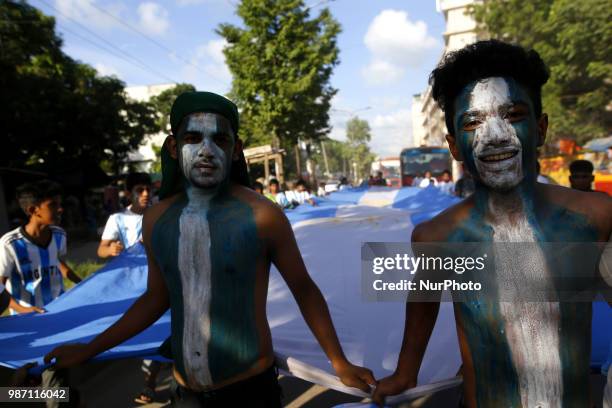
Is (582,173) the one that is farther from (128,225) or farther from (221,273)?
(128,225)

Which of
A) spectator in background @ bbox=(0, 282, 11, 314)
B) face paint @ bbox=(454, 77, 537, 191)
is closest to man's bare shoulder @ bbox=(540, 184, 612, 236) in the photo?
face paint @ bbox=(454, 77, 537, 191)

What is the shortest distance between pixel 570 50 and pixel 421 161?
7497 mm

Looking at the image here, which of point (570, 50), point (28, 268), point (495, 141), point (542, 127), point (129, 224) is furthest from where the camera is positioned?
point (570, 50)

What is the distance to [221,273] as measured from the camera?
1.75 m

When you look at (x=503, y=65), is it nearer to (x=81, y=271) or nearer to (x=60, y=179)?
(x=81, y=271)

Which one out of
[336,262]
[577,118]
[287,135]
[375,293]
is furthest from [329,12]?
[375,293]

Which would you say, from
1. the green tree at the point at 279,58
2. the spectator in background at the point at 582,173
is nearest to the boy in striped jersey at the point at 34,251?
the spectator in background at the point at 582,173

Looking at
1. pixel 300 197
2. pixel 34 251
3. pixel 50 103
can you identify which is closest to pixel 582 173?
pixel 34 251

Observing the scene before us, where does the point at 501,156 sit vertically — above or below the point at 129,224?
above

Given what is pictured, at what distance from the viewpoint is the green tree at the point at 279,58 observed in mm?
16297

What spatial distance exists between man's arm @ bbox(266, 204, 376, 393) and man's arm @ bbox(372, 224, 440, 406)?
0.08m

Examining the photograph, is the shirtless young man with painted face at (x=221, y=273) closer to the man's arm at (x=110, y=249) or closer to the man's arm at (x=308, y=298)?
the man's arm at (x=308, y=298)

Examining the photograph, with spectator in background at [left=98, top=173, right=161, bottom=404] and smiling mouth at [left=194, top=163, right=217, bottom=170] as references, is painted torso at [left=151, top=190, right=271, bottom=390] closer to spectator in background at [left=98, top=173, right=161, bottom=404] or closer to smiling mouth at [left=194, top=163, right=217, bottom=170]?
smiling mouth at [left=194, top=163, right=217, bottom=170]

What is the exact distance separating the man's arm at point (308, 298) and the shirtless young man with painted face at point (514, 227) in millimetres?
428
